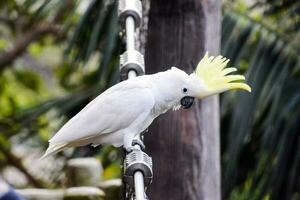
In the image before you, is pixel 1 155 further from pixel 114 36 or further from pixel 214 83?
pixel 214 83

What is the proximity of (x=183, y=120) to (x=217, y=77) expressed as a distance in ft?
3.20

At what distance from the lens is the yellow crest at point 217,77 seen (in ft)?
5.19

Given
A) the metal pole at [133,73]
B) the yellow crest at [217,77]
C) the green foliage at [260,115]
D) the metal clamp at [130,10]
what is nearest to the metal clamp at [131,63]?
the metal pole at [133,73]

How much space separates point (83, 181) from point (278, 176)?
0.84 m

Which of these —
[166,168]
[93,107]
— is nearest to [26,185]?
[166,168]

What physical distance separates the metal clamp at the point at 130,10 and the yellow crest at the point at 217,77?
0.47 metres

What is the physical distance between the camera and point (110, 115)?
63.4 inches

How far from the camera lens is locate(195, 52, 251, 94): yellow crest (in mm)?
1581

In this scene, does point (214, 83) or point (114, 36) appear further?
point (114, 36)

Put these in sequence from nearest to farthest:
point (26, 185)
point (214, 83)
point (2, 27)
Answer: point (214, 83), point (26, 185), point (2, 27)

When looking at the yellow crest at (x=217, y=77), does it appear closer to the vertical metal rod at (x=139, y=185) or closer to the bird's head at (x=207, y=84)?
the bird's head at (x=207, y=84)

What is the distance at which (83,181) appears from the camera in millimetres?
3174

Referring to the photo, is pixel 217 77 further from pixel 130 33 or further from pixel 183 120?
pixel 183 120

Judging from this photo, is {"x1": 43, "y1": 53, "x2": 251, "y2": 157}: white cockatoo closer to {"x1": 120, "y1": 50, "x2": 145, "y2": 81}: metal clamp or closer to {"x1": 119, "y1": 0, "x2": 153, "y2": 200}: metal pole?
{"x1": 119, "y1": 0, "x2": 153, "y2": 200}: metal pole
